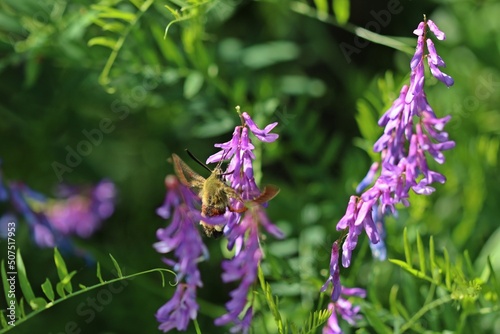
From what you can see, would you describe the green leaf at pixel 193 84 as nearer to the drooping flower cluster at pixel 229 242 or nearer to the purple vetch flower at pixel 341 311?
the drooping flower cluster at pixel 229 242

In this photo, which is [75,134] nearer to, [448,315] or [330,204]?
[330,204]

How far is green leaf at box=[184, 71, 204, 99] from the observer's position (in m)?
1.65

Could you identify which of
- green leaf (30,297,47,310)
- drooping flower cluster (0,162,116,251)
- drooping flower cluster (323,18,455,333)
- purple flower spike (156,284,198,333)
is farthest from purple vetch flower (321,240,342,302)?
drooping flower cluster (0,162,116,251)

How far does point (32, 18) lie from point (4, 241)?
55 centimetres

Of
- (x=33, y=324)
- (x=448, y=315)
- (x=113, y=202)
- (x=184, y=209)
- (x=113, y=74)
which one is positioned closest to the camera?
(x=184, y=209)

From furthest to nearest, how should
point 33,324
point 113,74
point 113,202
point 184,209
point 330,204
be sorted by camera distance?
point 113,202 < point 33,324 < point 330,204 < point 113,74 < point 184,209

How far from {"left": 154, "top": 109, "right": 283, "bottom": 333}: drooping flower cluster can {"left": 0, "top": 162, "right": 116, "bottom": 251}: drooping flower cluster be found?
1.82 ft

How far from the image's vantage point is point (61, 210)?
1996mm

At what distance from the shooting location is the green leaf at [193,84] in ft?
5.42

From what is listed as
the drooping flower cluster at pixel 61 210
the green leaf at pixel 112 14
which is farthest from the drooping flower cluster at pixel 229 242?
the drooping flower cluster at pixel 61 210

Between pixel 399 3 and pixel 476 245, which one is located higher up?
pixel 399 3

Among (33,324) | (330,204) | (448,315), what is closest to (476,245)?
(330,204)

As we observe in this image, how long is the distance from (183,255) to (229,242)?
108mm

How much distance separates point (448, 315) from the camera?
1392 mm
